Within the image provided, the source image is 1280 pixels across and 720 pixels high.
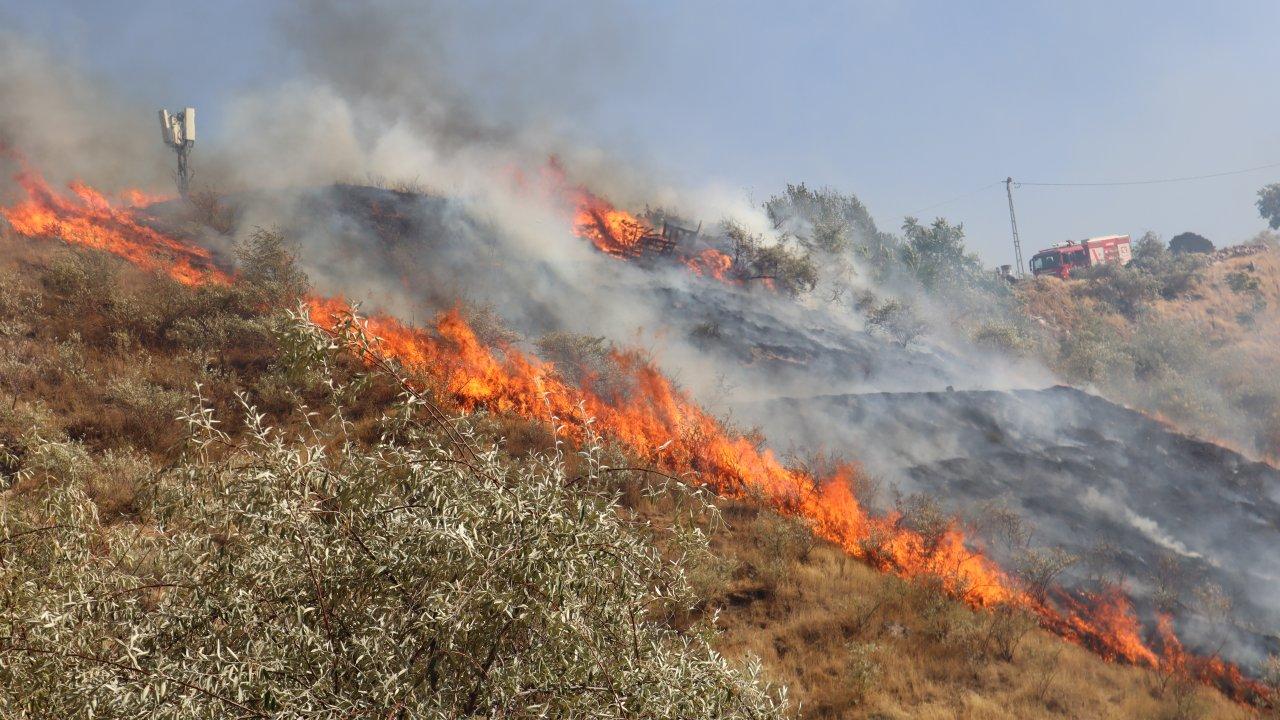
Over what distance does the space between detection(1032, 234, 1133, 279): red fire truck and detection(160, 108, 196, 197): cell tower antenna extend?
225 feet

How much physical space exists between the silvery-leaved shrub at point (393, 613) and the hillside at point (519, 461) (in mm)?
910

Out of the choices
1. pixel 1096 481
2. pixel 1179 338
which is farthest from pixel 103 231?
pixel 1179 338

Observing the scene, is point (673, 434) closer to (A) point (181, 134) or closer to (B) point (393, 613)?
(B) point (393, 613)

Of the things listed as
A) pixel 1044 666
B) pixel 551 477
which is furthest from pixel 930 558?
pixel 551 477

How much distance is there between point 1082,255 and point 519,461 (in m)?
70.3

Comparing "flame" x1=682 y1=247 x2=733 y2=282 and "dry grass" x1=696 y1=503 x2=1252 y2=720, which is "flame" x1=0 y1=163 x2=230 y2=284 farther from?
"flame" x1=682 y1=247 x2=733 y2=282

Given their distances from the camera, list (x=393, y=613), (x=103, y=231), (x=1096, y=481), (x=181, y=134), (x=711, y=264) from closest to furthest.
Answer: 1. (x=393, y=613)
2. (x=1096, y=481)
3. (x=103, y=231)
4. (x=181, y=134)
5. (x=711, y=264)

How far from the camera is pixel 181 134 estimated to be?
1121 inches

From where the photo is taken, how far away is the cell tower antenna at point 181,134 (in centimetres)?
2812

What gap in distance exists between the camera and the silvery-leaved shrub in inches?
129

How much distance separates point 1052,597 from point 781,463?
7.05 metres

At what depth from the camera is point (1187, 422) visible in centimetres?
3278

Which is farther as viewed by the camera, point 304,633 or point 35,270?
point 35,270

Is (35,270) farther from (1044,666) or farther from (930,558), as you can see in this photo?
(1044,666)
